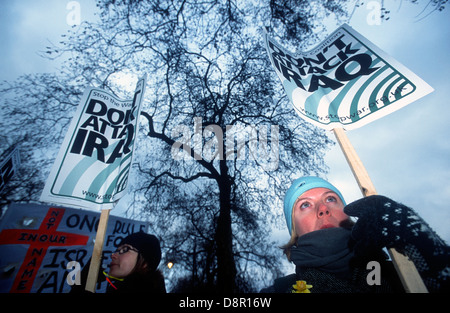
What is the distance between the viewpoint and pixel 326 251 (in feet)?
5.25

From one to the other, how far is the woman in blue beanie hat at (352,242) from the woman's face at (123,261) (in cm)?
202

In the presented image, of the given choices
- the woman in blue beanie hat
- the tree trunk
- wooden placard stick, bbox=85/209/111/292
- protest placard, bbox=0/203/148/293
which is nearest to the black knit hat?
protest placard, bbox=0/203/148/293

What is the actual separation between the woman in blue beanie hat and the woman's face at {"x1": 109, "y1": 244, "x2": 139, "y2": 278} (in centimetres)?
202

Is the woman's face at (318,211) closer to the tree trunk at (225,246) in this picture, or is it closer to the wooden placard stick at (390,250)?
the wooden placard stick at (390,250)

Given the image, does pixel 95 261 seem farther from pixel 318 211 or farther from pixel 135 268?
pixel 318 211

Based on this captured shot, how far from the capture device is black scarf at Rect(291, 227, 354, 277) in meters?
1.52

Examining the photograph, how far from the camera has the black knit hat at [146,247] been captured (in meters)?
2.91

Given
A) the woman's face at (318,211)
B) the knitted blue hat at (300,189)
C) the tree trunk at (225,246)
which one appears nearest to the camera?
the woman's face at (318,211)

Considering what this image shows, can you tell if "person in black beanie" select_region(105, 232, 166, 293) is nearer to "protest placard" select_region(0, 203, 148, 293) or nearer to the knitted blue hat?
"protest placard" select_region(0, 203, 148, 293)

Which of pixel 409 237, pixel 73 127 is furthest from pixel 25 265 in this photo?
pixel 409 237

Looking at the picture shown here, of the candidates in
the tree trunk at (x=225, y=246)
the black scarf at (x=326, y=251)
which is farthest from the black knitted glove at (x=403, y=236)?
the tree trunk at (x=225, y=246)

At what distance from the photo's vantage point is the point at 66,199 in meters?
1.88

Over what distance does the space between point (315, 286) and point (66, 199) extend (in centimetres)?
255
